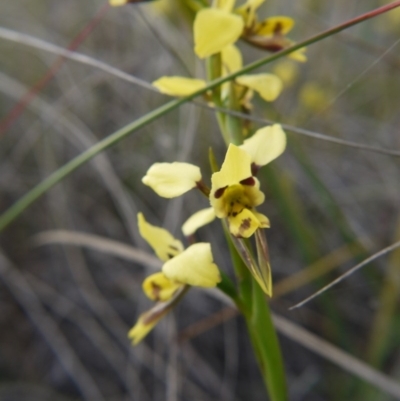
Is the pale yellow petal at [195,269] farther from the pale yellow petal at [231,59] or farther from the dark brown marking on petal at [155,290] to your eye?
the pale yellow petal at [231,59]

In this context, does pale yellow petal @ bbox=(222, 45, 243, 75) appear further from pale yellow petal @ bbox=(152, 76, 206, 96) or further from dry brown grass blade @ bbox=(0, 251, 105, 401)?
dry brown grass blade @ bbox=(0, 251, 105, 401)

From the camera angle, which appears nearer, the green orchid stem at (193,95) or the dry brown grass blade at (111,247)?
the green orchid stem at (193,95)

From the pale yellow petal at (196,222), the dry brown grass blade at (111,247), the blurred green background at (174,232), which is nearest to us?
the pale yellow petal at (196,222)

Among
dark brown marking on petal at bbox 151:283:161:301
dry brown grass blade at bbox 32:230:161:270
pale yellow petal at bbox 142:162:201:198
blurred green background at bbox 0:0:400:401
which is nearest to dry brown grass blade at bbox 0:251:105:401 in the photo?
blurred green background at bbox 0:0:400:401

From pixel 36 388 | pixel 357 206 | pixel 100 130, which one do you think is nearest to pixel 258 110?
pixel 357 206

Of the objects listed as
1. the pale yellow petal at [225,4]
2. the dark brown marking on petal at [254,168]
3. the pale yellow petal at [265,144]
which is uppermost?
the pale yellow petal at [225,4]

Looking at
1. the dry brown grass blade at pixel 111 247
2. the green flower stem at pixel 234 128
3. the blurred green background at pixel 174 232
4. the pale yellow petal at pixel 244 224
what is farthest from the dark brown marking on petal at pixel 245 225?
the blurred green background at pixel 174 232

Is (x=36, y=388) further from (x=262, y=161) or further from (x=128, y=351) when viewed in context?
(x=262, y=161)
